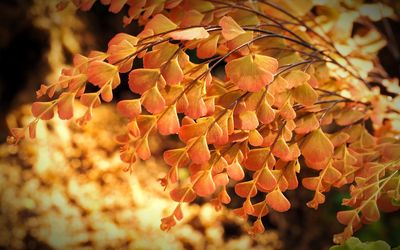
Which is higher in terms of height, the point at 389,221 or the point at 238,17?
the point at 238,17

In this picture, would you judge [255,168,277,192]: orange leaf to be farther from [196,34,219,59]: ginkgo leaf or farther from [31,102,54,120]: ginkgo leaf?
[31,102,54,120]: ginkgo leaf

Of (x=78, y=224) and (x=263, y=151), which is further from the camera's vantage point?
(x=78, y=224)

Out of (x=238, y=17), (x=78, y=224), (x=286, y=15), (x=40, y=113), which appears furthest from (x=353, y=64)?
(x=78, y=224)

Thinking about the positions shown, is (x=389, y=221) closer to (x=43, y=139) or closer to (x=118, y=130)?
(x=118, y=130)

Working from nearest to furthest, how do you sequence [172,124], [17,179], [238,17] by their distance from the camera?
1. [172,124]
2. [238,17]
3. [17,179]

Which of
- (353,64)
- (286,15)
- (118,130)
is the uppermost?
(286,15)

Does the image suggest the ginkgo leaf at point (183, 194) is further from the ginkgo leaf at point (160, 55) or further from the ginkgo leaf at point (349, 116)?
the ginkgo leaf at point (349, 116)

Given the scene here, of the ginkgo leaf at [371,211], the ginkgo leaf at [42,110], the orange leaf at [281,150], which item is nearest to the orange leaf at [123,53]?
the ginkgo leaf at [42,110]
